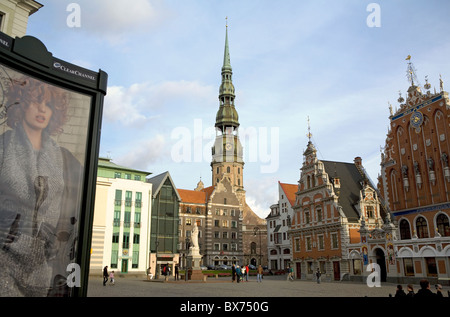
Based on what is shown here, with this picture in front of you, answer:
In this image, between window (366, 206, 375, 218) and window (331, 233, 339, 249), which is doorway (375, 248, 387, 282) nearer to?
window (331, 233, 339, 249)

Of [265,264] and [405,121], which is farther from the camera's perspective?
[265,264]

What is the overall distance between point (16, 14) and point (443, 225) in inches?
1502

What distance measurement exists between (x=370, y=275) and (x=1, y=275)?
37.1 meters

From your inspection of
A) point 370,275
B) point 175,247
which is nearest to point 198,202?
point 175,247

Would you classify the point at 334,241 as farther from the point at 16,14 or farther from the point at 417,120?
the point at 16,14

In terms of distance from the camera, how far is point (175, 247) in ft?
204

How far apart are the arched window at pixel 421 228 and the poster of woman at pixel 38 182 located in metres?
37.4

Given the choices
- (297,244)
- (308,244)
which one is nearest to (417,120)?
(308,244)

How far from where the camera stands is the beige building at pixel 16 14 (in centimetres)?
1638

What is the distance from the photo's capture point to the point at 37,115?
9.77 m

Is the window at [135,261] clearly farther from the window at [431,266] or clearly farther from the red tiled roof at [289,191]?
the window at [431,266]
